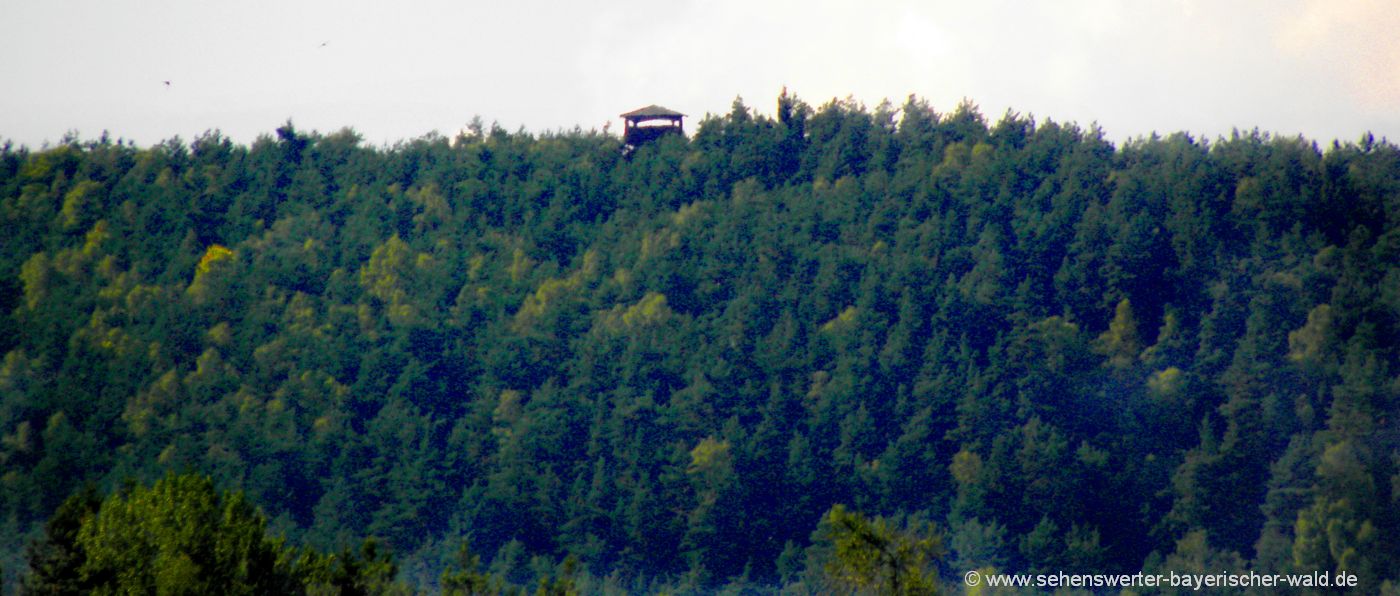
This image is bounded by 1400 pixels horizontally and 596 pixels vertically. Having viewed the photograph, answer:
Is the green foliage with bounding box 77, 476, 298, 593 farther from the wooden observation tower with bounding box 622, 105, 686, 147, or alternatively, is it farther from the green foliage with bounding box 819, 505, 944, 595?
the wooden observation tower with bounding box 622, 105, 686, 147

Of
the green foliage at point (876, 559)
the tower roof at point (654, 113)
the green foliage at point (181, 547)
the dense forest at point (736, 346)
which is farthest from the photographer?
the tower roof at point (654, 113)

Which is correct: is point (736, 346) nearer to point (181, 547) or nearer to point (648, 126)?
point (648, 126)

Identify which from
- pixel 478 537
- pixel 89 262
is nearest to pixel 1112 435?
pixel 478 537

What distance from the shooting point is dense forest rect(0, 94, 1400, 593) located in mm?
68625

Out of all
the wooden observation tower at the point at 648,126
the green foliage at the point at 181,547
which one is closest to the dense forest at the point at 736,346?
the wooden observation tower at the point at 648,126

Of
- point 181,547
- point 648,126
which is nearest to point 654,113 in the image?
point 648,126

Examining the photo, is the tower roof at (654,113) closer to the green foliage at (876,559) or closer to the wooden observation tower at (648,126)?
the wooden observation tower at (648,126)

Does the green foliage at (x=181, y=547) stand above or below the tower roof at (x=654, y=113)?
below

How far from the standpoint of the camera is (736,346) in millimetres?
79312

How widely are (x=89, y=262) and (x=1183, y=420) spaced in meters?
56.6

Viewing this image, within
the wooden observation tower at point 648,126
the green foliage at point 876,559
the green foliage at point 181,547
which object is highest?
the wooden observation tower at point 648,126

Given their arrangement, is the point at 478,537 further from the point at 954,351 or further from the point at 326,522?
the point at 954,351

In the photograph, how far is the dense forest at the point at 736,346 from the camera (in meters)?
68.6

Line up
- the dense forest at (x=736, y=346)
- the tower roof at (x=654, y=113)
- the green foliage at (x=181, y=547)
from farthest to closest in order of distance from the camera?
the tower roof at (x=654, y=113) → the dense forest at (x=736, y=346) → the green foliage at (x=181, y=547)
